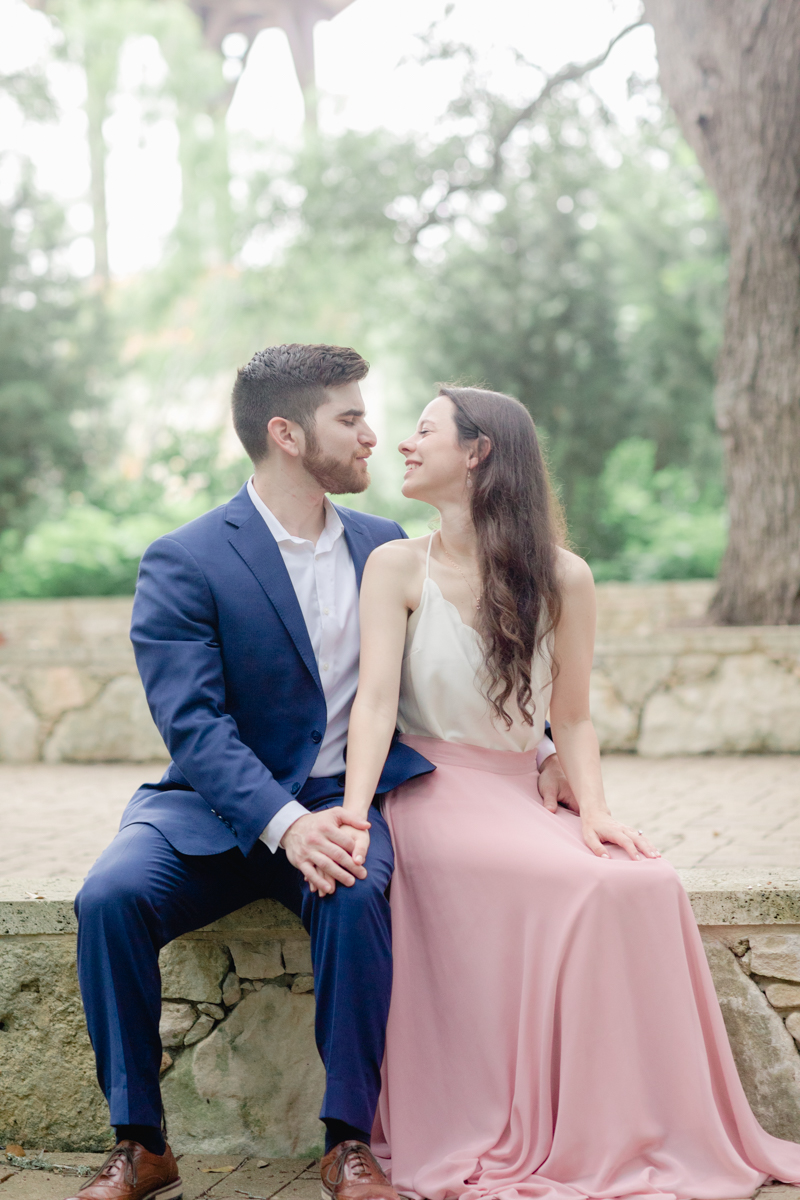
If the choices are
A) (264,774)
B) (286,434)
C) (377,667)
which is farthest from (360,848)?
(286,434)

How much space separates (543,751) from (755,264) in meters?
5.43

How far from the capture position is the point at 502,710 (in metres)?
2.94

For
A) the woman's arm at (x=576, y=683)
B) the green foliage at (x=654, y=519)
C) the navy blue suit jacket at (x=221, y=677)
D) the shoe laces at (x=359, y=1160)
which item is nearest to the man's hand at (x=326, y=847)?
the navy blue suit jacket at (x=221, y=677)

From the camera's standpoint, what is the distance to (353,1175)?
2406 millimetres

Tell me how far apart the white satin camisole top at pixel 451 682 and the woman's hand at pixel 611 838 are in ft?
1.10

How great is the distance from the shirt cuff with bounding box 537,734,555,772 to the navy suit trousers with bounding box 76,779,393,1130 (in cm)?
70

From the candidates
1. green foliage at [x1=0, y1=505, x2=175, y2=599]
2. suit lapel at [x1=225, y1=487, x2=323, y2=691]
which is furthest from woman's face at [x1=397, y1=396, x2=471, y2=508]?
green foliage at [x1=0, y1=505, x2=175, y2=599]

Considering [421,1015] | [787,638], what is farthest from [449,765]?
[787,638]

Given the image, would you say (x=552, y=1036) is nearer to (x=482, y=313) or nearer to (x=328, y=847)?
(x=328, y=847)

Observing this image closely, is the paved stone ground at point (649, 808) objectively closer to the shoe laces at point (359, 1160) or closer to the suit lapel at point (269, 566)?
the suit lapel at point (269, 566)

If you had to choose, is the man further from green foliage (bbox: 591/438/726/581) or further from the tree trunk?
green foliage (bbox: 591/438/726/581)

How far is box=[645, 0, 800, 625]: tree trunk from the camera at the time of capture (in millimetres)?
7387

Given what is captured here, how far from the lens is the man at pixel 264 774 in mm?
2484

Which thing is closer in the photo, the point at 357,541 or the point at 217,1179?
the point at 217,1179
